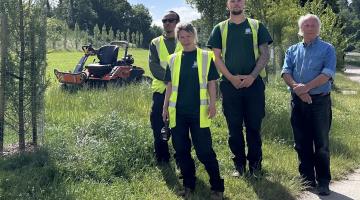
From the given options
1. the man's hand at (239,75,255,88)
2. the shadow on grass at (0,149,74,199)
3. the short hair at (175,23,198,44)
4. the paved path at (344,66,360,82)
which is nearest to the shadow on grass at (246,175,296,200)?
the man's hand at (239,75,255,88)

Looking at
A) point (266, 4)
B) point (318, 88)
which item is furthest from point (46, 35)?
point (266, 4)

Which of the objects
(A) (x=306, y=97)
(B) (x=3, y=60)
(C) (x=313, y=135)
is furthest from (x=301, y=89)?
(B) (x=3, y=60)

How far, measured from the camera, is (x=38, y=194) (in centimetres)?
466

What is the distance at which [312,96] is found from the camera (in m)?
5.41

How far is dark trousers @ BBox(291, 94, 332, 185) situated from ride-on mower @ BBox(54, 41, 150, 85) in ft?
29.2

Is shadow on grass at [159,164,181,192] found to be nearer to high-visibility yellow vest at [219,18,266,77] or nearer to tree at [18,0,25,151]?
high-visibility yellow vest at [219,18,266,77]

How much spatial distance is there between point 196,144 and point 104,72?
406 inches

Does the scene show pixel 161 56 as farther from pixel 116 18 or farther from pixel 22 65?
pixel 116 18

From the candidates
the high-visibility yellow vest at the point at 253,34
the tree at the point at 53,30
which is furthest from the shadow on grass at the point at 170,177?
the tree at the point at 53,30

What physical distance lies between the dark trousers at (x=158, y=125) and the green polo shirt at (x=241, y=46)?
0.97m

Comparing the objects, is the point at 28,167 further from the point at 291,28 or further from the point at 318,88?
the point at 291,28

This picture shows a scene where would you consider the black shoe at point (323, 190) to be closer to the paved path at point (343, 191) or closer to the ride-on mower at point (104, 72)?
the paved path at point (343, 191)

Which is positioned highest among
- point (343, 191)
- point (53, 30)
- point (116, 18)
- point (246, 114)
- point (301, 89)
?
point (116, 18)

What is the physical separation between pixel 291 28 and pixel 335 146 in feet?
46.5
